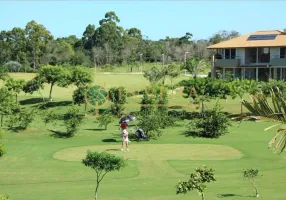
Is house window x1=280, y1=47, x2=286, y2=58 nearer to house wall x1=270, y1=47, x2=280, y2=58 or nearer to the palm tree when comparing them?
house wall x1=270, y1=47, x2=280, y2=58

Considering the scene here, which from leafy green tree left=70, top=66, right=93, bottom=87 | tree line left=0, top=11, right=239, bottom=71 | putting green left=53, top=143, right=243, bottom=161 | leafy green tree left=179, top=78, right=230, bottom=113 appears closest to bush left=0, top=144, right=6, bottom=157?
putting green left=53, top=143, right=243, bottom=161

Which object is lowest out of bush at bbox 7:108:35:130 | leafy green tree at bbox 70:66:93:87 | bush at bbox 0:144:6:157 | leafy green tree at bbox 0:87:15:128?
bush at bbox 0:144:6:157

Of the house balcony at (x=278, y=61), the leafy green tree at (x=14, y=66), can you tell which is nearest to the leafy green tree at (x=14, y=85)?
the house balcony at (x=278, y=61)

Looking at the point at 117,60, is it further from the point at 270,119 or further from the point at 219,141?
the point at 270,119

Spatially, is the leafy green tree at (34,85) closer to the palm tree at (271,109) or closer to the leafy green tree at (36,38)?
the leafy green tree at (36,38)

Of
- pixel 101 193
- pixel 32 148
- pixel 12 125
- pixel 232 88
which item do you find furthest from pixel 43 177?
pixel 232 88

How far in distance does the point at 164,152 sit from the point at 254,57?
2834 centimetres

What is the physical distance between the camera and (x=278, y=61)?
49.0 m

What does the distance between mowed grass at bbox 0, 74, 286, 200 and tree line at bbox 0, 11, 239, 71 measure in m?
46.4

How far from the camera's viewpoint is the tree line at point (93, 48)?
3145 inches

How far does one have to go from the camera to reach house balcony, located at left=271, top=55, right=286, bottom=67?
4872 cm

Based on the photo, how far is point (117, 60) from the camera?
87000 mm

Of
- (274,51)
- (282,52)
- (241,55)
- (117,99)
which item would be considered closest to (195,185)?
(117,99)

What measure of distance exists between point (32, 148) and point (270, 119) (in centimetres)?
2254
